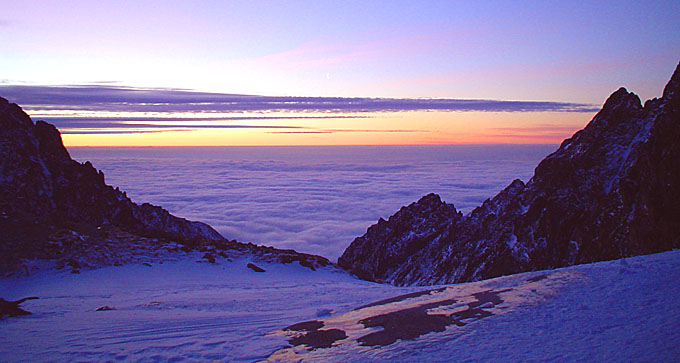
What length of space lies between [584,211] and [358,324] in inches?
505

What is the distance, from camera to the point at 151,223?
2162 cm

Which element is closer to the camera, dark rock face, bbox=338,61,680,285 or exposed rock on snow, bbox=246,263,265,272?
dark rock face, bbox=338,61,680,285

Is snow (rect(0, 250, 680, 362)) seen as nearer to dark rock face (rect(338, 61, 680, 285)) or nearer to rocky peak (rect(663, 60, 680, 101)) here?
dark rock face (rect(338, 61, 680, 285))

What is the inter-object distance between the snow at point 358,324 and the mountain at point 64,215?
2.45m

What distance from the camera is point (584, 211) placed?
52.2 feet

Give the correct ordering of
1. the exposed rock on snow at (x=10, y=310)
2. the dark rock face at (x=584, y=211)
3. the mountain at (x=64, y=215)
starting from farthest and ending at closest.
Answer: the dark rock face at (x=584, y=211), the mountain at (x=64, y=215), the exposed rock on snow at (x=10, y=310)

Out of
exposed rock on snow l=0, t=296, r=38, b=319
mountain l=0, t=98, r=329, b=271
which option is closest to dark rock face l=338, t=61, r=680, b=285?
mountain l=0, t=98, r=329, b=271

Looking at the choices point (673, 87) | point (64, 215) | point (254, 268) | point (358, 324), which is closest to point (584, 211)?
point (673, 87)

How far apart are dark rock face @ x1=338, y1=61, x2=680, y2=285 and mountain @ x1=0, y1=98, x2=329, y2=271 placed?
6.29 metres

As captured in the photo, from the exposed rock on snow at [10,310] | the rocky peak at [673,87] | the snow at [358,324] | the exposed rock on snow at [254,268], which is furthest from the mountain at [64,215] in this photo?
the rocky peak at [673,87]

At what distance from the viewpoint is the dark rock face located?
1314 centimetres

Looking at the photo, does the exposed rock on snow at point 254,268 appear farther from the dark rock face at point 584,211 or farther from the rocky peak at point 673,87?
the rocky peak at point 673,87

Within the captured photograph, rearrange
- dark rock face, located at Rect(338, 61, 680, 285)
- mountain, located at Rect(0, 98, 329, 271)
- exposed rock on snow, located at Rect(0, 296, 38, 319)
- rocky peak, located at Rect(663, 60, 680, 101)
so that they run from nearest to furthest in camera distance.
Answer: exposed rock on snow, located at Rect(0, 296, 38, 319), mountain, located at Rect(0, 98, 329, 271), dark rock face, located at Rect(338, 61, 680, 285), rocky peak, located at Rect(663, 60, 680, 101)

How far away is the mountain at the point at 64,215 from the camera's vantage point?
12.7 meters
